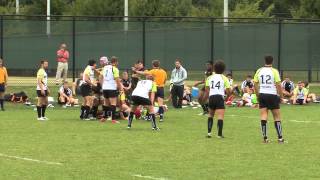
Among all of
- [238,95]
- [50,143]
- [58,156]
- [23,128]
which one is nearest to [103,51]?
[238,95]

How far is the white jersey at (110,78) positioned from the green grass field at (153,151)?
3.60ft

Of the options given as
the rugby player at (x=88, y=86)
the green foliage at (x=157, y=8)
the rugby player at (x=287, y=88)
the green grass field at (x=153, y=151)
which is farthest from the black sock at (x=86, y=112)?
the green foliage at (x=157, y=8)

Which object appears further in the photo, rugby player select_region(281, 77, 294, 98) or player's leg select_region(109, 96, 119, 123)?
rugby player select_region(281, 77, 294, 98)

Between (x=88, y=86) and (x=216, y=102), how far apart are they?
6.54 metres

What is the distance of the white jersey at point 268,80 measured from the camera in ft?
51.2

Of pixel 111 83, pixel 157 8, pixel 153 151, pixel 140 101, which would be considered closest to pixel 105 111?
pixel 111 83

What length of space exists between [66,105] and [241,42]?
32.1 feet

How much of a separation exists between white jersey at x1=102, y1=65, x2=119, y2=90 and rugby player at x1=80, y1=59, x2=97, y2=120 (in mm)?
1378

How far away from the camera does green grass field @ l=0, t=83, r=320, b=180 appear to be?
11258 millimetres

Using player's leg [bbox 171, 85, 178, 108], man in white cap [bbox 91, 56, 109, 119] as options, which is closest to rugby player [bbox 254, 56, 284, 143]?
man in white cap [bbox 91, 56, 109, 119]

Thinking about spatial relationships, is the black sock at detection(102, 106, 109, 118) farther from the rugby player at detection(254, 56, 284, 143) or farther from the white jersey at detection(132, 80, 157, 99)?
the rugby player at detection(254, 56, 284, 143)

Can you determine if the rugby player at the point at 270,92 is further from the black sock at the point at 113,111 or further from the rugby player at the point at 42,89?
the rugby player at the point at 42,89

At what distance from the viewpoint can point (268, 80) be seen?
15625 mm

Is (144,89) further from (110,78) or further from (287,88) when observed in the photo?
(287,88)
